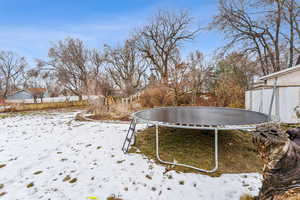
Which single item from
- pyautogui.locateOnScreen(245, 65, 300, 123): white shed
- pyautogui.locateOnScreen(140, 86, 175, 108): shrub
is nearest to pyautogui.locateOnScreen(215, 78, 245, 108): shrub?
pyautogui.locateOnScreen(245, 65, 300, 123): white shed

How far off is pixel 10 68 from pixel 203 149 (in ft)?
98.5

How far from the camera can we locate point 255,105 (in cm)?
572

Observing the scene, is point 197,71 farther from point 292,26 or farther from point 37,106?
point 37,106

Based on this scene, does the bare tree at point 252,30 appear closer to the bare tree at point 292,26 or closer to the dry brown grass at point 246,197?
the bare tree at point 292,26

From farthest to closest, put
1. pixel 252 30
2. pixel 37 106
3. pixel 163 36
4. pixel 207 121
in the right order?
pixel 163 36 < pixel 37 106 < pixel 252 30 < pixel 207 121

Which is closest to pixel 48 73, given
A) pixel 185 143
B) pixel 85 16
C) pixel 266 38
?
pixel 85 16

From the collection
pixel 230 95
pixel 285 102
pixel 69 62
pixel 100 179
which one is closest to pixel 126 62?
pixel 69 62

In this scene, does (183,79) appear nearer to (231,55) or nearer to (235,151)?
(231,55)

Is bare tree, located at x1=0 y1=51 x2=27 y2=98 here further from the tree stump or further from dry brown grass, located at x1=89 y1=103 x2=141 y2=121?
the tree stump

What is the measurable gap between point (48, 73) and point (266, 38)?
22706 millimetres

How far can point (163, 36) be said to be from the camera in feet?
43.7

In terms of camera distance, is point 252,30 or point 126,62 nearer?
point 252,30

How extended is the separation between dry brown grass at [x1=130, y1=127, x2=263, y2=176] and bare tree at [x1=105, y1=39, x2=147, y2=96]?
38.5 ft

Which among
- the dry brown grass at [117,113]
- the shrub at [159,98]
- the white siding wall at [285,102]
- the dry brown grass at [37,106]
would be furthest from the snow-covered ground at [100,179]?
the dry brown grass at [37,106]
